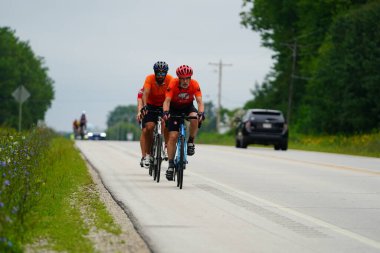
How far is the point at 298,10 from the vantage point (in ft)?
219

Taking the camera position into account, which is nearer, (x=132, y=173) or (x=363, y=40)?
(x=132, y=173)

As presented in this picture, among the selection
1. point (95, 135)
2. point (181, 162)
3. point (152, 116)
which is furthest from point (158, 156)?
point (95, 135)

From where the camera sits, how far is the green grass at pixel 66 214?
798 cm

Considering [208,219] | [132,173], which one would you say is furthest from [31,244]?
[132,173]

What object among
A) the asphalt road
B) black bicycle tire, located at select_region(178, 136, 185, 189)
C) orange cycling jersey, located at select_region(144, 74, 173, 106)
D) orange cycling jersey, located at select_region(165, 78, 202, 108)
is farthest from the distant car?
black bicycle tire, located at select_region(178, 136, 185, 189)

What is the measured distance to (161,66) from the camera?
1518 cm

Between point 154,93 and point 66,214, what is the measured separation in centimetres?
576

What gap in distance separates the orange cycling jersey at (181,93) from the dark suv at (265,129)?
71.7 feet

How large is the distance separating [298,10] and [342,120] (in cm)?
2066

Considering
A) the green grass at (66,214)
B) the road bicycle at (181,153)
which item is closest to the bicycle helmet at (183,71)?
the road bicycle at (181,153)

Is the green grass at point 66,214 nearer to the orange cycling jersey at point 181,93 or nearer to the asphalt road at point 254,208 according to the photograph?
the asphalt road at point 254,208

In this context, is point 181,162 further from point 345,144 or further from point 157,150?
point 345,144

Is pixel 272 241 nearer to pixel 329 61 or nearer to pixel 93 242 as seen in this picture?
pixel 93 242

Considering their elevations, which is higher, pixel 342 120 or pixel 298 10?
pixel 298 10
